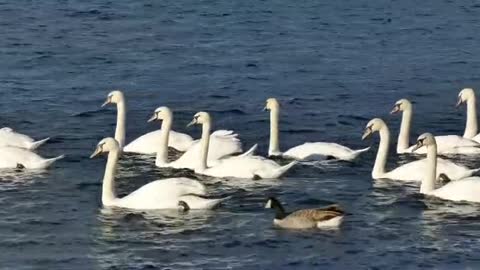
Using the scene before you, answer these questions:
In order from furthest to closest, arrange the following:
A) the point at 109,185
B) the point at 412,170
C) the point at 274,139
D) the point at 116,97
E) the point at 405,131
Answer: the point at 116,97 → the point at 405,131 → the point at 274,139 → the point at 412,170 → the point at 109,185

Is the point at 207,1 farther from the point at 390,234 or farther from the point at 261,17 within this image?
the point at 390,234

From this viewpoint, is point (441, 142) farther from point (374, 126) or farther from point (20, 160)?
point (20, 160)

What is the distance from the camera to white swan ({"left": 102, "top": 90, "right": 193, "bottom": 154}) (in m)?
26.1

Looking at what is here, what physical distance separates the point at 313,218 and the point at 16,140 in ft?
23.1

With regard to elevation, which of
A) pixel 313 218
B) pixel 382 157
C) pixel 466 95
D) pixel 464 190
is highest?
pixel 466 95

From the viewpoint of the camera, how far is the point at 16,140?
25812 millimetres

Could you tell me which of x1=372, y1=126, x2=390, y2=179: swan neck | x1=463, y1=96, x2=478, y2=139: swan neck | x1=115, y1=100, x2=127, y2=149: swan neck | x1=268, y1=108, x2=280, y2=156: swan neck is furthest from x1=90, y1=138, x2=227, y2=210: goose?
x1=463, y1=96, x2=478, y2=139: swan neck

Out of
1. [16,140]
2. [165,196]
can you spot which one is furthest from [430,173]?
[16,140]

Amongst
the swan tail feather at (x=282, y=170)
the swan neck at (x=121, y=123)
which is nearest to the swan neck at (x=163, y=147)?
the swan neck at (x=121, y=123)

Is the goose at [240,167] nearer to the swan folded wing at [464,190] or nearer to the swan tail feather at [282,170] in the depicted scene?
the swan tail feather at [282,170]

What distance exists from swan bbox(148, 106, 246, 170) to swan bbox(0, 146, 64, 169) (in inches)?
70.2

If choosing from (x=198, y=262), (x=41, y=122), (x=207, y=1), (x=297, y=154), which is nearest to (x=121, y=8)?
(x=207, y=1)

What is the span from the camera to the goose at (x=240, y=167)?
932 inches

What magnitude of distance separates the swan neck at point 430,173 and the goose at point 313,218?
2509mm
